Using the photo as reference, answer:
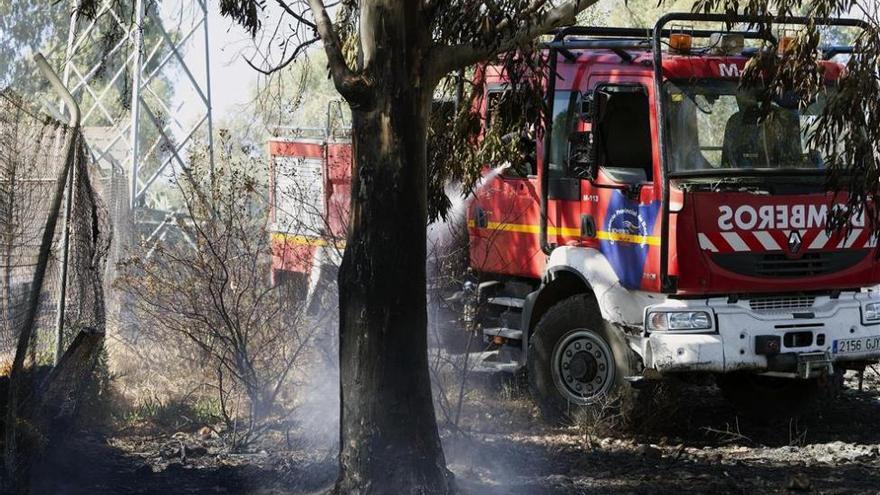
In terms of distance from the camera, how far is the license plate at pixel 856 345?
8711mm

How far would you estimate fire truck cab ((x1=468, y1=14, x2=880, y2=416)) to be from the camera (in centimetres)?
847

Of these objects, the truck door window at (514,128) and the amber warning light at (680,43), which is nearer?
the truck door window at (514,128)

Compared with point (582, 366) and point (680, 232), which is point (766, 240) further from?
point (582, 366)

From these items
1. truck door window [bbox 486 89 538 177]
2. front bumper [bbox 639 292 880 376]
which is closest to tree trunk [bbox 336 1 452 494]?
truck door window [bbox 486 89 538 177]

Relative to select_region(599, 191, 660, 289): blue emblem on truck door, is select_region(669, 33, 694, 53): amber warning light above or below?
Answer: above

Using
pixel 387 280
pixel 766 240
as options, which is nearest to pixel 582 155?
pixel 766 240

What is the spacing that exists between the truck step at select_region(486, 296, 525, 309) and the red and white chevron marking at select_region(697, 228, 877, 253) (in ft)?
6.28

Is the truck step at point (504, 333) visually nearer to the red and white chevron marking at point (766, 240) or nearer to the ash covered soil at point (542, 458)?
the ash covered soil at point (542, 458)

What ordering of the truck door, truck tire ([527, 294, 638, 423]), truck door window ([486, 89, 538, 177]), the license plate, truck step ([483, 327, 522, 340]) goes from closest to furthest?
truck door window ([486, 89, 538, 177])
the license plate
truck tire ([527, 294, 638, 423])
the truck door
truck step ([483, 327, 522, 340])

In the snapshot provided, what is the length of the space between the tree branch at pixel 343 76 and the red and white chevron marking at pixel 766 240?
313cm

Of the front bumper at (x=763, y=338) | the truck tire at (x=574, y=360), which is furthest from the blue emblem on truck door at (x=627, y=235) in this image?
the truck tire at (x=574, y=360)

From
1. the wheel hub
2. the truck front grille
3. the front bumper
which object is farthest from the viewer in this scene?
the wheel hub

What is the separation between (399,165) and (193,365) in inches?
172

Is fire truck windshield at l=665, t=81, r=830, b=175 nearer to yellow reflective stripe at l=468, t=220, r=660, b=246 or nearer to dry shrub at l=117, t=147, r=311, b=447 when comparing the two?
yellow reflective stripe at l=468, t=220, r=660, b=246
